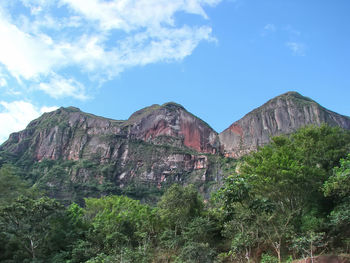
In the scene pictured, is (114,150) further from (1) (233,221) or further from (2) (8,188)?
(1) (233,221)

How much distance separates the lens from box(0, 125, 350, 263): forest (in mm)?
11523

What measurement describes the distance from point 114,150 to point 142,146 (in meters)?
6.56

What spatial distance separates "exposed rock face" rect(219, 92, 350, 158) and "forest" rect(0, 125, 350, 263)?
48.4 metres

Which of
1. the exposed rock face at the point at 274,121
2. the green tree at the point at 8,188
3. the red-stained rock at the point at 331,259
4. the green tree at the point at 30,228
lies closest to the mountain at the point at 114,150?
the exposed rock face at the point at 274,121

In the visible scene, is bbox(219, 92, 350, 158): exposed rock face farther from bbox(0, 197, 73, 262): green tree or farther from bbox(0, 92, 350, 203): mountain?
bbox(0, 197, 73, 262): green tree

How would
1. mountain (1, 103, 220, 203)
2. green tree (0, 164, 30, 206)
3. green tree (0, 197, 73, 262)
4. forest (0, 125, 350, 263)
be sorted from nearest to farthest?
forest (0, 125, 350, 263)
green tree (0, 197, 73, 262)
green tree (0, 164, 30, 206)
mountain (1, 103, 220, 203)

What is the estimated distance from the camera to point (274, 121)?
66.2 metres

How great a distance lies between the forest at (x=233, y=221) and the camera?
11.5 meters

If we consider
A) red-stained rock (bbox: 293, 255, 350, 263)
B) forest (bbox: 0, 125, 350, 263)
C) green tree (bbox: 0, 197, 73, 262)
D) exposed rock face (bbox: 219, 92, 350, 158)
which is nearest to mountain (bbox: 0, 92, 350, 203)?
exposed rock face (bbox: 219, 92, 350, 158)

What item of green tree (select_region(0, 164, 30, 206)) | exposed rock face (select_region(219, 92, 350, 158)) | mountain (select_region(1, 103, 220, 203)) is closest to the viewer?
green tree (select_region(0, 164, 30, 206))

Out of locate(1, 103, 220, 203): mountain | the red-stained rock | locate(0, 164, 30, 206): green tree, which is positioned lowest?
the red-stained rock

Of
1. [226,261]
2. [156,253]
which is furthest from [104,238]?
[226,261]

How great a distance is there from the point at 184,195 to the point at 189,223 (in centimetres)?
141

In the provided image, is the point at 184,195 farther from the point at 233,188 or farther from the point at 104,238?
the point at 233,188
